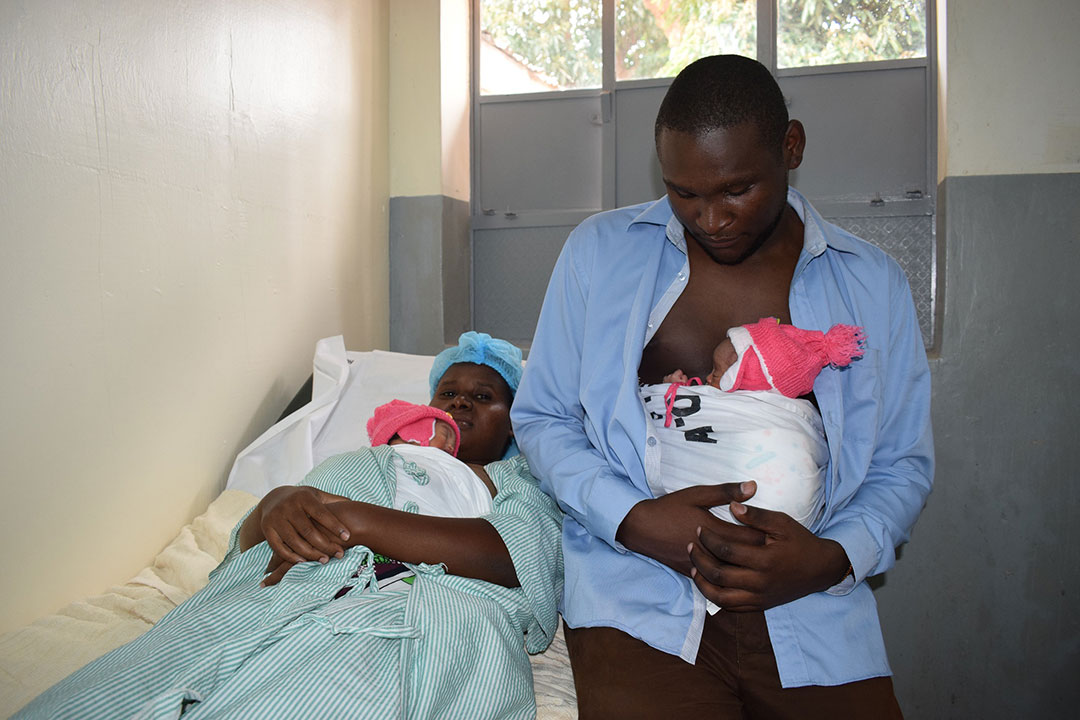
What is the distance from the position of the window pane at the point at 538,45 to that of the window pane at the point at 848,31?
32.2 inches

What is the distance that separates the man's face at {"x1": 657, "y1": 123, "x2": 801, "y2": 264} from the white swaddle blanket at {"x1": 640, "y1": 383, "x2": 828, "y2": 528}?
30 centimetres

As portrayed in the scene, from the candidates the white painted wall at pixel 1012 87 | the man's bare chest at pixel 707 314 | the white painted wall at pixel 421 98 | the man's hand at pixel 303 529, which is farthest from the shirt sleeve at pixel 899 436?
the white painted wall at pixel 421 98

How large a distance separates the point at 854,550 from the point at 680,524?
327 mm

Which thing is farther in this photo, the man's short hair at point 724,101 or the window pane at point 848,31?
the window pane at point 848,31

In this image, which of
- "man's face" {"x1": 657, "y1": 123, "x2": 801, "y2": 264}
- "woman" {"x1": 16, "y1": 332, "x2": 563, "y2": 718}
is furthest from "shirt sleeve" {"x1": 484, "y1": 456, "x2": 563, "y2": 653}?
"man's face" {"x1": 657, "y1": 123, "x2": 801, "y2": 264}

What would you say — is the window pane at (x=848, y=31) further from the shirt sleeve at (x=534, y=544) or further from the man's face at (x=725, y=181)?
the shirt sleeve at (x=534, y=544)

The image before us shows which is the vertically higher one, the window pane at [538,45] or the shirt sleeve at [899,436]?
the window pane at [538,45]

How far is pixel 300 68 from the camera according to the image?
2.76 meters

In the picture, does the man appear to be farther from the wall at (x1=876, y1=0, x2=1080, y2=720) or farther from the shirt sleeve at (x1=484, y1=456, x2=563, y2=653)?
the wall at (x1=876, y1=0, x2=1080, y2=720)

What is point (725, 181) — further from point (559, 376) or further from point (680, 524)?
point (680, 524)

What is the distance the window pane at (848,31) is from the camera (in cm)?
329

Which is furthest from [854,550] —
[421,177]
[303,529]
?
[421,177]

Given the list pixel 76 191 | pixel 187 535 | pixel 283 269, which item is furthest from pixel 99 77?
pixel 187 535

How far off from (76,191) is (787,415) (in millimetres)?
1602
